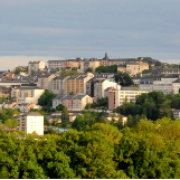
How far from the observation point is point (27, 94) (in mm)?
87062

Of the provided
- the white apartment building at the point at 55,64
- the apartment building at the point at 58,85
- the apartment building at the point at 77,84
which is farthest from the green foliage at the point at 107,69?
the white apartment building at the point at 55,64

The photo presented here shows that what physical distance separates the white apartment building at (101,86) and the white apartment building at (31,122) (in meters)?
15.4

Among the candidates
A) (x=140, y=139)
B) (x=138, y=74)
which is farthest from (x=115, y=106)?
(x=140, y=139)

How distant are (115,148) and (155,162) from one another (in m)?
1.66

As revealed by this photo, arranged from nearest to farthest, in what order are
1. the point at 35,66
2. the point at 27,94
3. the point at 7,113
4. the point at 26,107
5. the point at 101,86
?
the point at 7,113, the point at 26,107, the point at 101,86, the point at 27,94, the point at 35,66

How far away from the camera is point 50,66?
114438 millimetres

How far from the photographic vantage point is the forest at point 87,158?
2889cm

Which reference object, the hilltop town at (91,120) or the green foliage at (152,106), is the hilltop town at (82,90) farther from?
the green foliage at (152,106)

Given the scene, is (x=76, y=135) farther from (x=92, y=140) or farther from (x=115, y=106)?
(x=115, y=106)

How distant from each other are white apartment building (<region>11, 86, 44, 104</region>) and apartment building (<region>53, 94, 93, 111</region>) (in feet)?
11.3

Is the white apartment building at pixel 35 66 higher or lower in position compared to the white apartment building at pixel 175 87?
higher

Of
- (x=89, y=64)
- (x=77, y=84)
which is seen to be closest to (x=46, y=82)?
(x=77, y=84)

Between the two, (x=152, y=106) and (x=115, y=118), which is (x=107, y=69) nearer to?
(x=152, y=106)

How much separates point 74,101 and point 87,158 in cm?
5190
